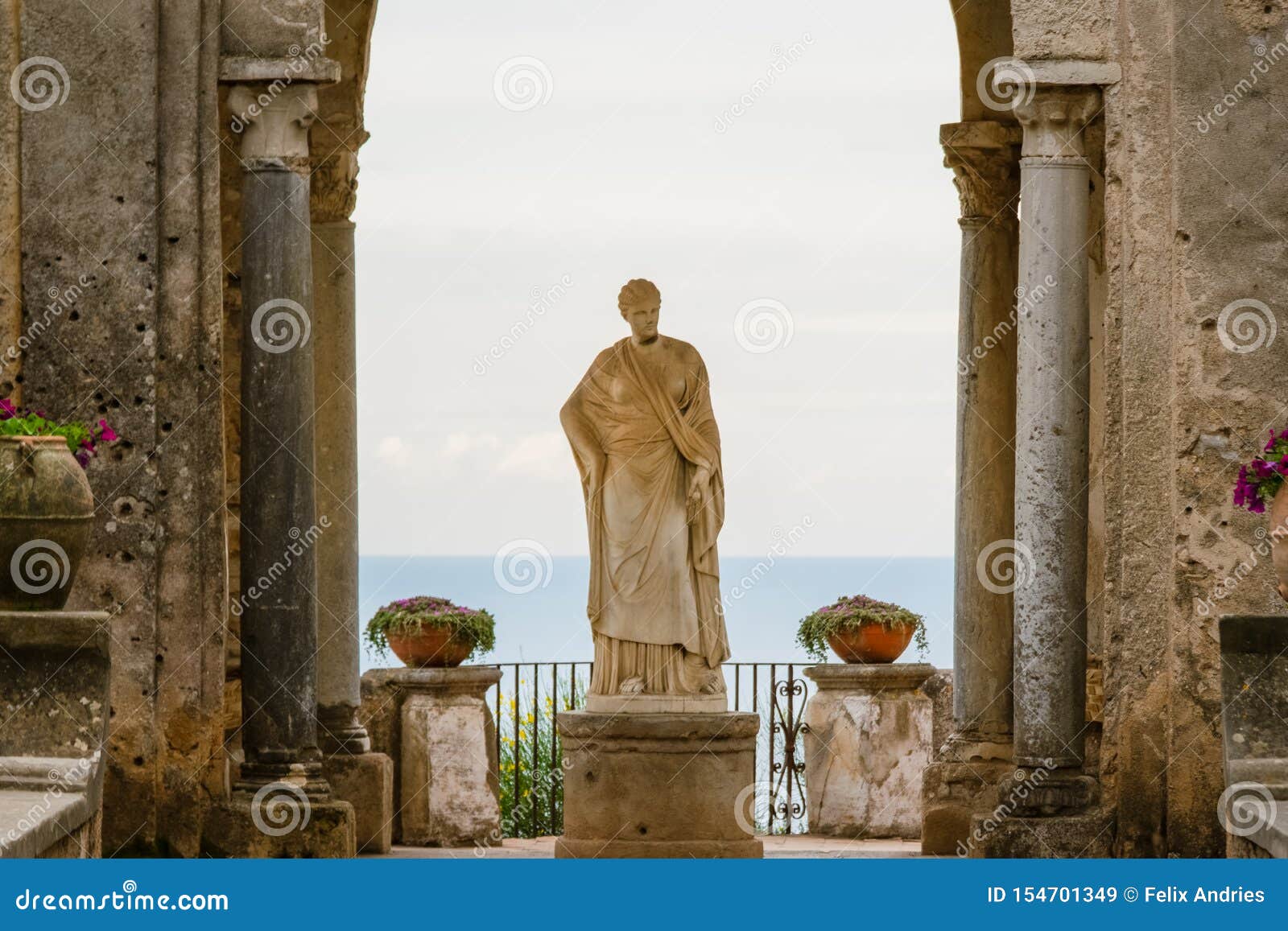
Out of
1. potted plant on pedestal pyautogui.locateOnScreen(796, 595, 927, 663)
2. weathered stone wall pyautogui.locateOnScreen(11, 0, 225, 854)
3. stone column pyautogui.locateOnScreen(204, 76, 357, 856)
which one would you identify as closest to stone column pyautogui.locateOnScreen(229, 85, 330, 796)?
stone column pyautogui.locateOnScreen(204, 76, 357, 856)

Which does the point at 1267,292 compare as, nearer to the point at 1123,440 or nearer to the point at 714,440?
the point at 1123,440

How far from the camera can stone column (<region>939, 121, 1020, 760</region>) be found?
42.5 feet

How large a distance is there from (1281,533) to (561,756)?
655cm

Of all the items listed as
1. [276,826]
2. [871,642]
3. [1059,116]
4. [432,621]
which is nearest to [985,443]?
[871,642]

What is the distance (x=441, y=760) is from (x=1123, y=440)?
175 inches

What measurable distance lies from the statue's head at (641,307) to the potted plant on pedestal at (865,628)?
222 centimetres

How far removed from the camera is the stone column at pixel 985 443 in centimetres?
1295

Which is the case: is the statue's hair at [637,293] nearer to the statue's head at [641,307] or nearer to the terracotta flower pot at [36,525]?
the statue's head at [641,307]

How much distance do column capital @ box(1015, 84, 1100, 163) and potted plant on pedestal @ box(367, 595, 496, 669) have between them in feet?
13.9

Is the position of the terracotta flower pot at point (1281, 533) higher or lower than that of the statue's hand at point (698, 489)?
lower

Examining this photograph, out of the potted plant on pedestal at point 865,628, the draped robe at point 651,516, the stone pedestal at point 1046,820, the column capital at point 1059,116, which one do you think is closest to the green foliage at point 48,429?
the draped robe at point 651,516

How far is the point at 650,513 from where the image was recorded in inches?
495

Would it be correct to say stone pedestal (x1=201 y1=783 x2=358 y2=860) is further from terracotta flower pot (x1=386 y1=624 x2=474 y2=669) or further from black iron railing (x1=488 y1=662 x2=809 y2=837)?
black iron railing (x1=488 y1=662 x2=809 y2=837)

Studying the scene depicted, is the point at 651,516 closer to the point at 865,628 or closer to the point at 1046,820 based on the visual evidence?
the point at 865,628
